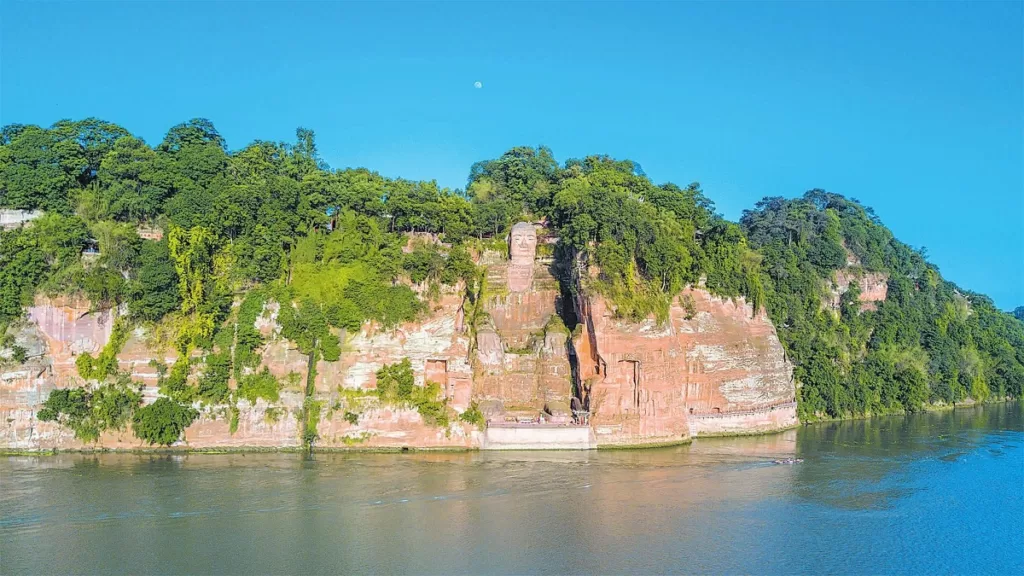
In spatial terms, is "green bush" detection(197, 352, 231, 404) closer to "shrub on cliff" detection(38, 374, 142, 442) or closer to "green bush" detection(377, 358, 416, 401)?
"shrub on cliff" detection(38, 374, 142, 442)

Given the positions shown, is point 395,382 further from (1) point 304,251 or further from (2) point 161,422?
(2) point 161,422

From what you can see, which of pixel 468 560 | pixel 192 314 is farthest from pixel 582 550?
pixel 192 314

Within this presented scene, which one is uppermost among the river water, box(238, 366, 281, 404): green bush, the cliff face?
the cliff face

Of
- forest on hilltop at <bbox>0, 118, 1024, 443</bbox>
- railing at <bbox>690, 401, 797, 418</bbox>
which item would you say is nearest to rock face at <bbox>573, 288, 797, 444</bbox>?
railing at <bbox>690, 401, 797, 418</bbox>

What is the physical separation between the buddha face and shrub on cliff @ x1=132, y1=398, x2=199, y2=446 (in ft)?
46.0

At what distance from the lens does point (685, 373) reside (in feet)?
122

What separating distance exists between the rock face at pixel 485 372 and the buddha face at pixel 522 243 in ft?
0.19

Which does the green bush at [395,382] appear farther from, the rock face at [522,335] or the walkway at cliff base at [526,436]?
the walkway at cliff base at [526,436]

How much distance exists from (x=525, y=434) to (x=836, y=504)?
1083 cm

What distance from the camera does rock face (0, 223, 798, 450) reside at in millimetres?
32188

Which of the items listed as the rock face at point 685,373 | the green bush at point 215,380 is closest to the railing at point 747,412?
the rock face at point 685,373

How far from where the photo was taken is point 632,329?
112 feet

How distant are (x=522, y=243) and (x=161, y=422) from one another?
1541 centimetres

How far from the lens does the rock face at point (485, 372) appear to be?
32.2 metres
